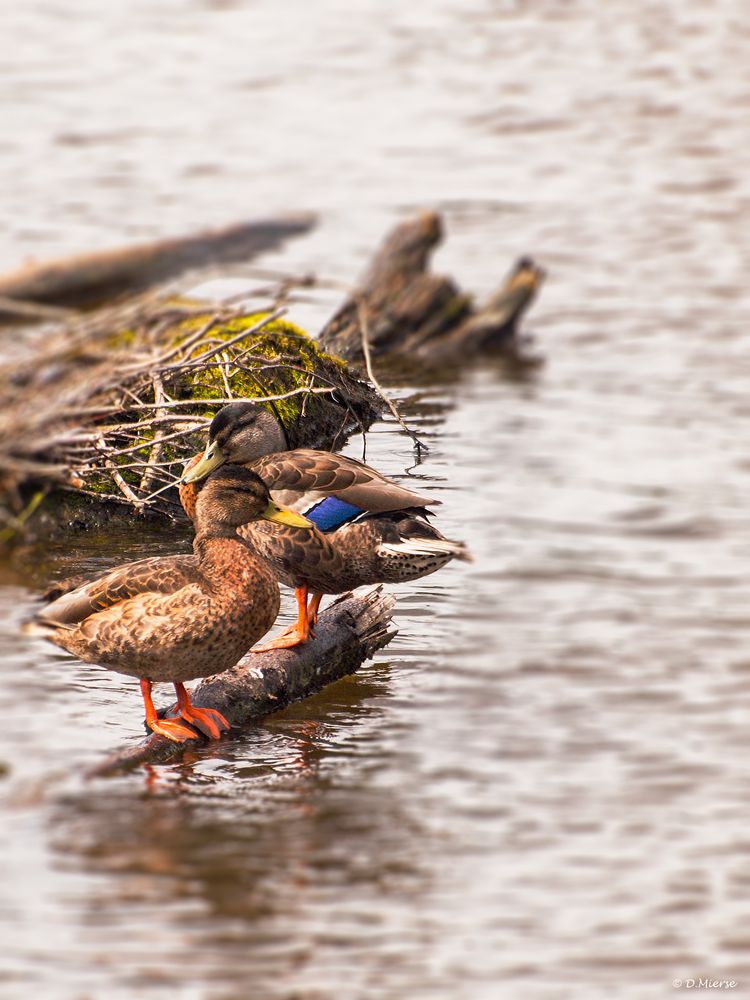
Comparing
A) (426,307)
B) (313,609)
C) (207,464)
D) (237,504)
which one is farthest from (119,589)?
(426,307)

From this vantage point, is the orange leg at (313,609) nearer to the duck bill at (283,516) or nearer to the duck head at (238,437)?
the duck head at (238,437)

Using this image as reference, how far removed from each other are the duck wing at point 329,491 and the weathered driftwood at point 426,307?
774 centimetres

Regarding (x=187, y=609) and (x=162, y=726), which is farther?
(x=162, y=726)

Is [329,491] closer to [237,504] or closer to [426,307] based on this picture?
[237,504]

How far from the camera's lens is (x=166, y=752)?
261 inches

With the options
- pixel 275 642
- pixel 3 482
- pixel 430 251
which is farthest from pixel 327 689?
pixel 430 251

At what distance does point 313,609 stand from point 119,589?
148 centimetres

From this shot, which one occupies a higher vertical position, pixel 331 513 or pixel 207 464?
pixel 207 464

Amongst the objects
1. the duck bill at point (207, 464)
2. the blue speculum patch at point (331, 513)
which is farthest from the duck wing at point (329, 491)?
the duck bill at point (207, 464)

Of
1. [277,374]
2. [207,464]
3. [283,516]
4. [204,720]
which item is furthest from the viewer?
[277,374]

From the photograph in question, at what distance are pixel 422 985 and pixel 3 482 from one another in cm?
261

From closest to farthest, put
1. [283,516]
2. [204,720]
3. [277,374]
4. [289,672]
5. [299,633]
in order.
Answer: [283,516]
[204,720]
[289,672]
[299,633]
[277,374]

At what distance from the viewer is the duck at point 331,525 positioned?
290 inches

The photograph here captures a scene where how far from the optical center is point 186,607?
632 centimetres
